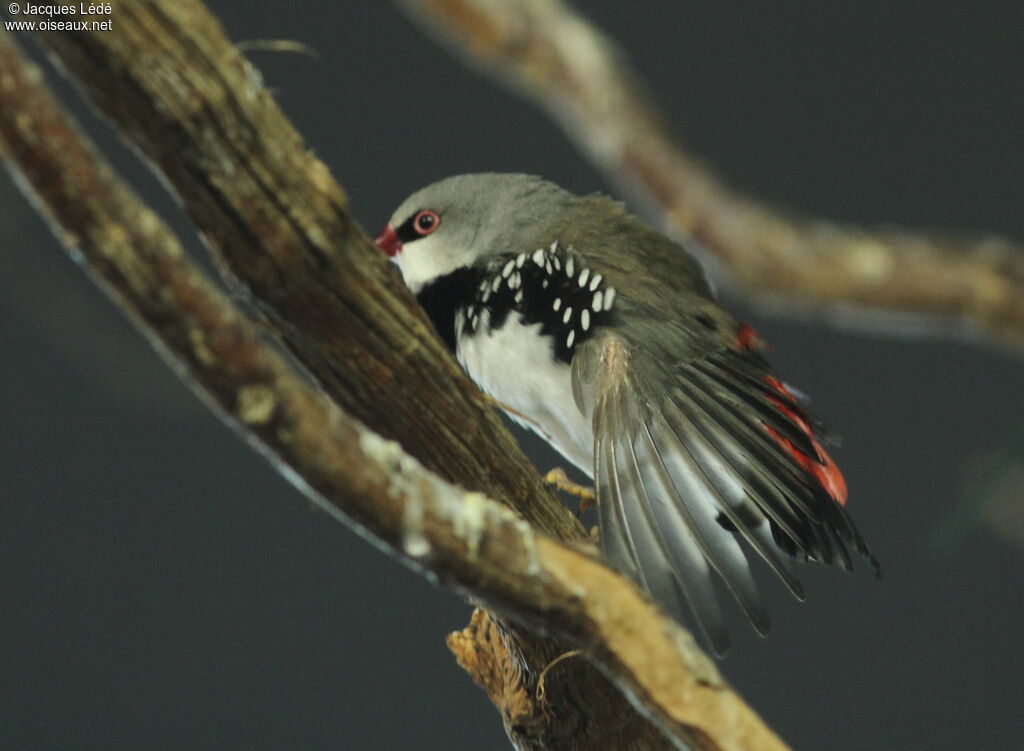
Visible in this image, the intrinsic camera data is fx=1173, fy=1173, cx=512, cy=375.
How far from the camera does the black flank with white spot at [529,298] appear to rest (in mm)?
1002

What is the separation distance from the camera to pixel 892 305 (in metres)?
1.31

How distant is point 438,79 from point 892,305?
1.35 meters

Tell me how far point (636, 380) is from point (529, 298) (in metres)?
0.14

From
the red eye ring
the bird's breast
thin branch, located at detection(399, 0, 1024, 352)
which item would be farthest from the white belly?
thin branch, located at detection(399, 0, 1024, 352)

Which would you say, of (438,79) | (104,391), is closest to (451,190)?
(104,391)

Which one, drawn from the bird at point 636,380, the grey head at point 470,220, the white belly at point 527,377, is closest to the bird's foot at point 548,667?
the bird at point 636,380

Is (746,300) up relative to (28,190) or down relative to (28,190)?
down

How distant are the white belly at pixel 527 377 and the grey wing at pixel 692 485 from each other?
57mm

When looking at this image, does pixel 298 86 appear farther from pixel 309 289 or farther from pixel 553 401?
pixel 309 289

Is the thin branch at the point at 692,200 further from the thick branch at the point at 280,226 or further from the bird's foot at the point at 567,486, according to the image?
the thick branch at the point at 280,226

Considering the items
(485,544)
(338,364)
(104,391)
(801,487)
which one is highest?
(104,391)

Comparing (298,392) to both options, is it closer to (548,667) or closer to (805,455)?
(548,667)

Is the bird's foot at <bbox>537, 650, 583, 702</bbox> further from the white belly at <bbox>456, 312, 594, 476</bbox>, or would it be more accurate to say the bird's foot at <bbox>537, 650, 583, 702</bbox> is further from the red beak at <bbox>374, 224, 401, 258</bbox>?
the red beak at <bbox>374, 224, 401, 258</bbox>

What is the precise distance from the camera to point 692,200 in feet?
4.69
